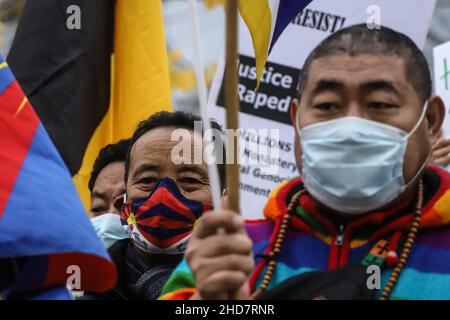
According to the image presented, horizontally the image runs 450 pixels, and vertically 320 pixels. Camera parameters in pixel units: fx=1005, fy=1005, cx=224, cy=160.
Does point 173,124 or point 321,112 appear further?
point 173,124

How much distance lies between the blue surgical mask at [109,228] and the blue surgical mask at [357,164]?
1781 mm

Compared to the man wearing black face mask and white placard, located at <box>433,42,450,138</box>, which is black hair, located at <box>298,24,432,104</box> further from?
white placard, located at <box>433,42,450,138</box>

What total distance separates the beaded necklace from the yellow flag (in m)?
2.73

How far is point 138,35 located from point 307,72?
9.47 ft

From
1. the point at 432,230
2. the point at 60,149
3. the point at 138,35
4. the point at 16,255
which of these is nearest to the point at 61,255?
the point at 16,255

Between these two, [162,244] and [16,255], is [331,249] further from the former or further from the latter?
[162,244]

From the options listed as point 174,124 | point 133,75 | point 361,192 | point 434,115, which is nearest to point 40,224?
point 361,192

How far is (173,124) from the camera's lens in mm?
4418

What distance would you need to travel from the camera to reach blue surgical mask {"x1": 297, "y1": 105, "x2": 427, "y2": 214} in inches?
114

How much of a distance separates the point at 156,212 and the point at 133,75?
199 centimetres

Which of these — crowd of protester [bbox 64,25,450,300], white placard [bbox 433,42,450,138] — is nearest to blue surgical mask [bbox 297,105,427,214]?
crowd of protester [bbox 64,25,450,300]

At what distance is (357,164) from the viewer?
2910 mm

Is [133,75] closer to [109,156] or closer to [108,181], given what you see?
[109,156]

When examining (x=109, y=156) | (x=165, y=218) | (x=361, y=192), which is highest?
(x=361, y=192)
